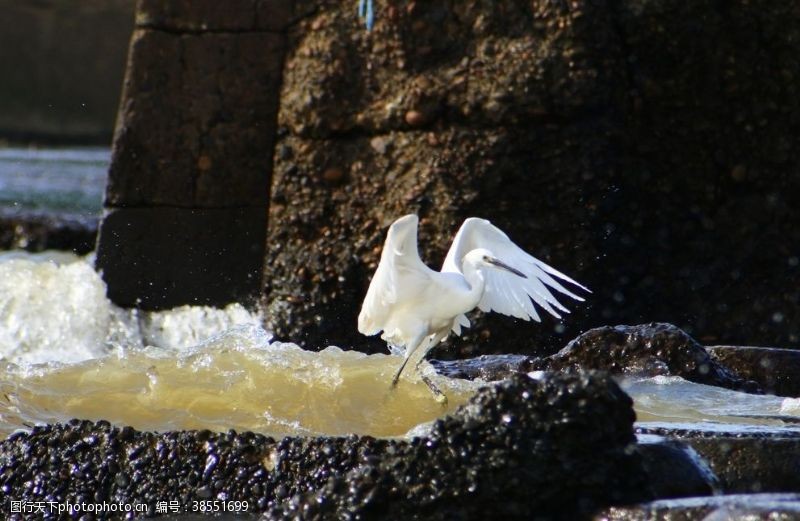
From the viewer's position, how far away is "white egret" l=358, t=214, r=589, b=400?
5.67 metres

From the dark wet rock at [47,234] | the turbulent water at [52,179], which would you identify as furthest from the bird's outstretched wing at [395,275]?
the turbulent water at [52,179]

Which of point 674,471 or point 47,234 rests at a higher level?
point 674,471

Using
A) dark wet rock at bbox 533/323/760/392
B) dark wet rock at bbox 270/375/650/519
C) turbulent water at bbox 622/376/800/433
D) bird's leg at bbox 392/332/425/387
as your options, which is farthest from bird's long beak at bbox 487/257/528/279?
dark wet rock at bbox 270/375/650/519

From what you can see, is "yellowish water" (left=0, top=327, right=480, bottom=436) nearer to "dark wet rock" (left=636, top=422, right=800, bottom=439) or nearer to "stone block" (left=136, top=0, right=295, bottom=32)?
Result: "dark wet rock" (left=636, top=422, right=800, bottom=439)

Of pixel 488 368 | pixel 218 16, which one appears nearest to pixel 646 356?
pixel 488 368

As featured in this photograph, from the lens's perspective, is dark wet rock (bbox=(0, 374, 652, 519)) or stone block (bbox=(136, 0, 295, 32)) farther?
stone block (bbox=(136, 0, 295, 32))

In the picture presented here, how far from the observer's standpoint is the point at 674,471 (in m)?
3.67

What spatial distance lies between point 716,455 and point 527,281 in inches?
89.6

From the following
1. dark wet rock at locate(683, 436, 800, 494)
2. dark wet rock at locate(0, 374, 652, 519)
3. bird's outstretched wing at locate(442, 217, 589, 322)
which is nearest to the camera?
dark wet rock at locate(0, 374, 652, 519)

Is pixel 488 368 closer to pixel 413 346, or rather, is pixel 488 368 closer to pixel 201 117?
pixel 413 346

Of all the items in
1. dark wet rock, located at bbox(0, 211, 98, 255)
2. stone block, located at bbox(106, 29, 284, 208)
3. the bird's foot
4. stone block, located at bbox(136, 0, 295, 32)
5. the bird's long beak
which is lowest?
dark wet rock, located at bbox(0, 211, 98, 255)

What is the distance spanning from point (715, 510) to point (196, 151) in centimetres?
501

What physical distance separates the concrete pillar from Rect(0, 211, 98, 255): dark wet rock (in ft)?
10.1

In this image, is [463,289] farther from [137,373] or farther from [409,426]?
[137,373]
